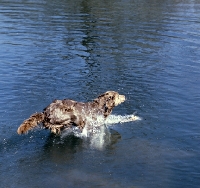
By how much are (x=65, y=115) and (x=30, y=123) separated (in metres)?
1.21

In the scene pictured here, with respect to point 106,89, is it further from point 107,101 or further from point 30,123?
point 30,123

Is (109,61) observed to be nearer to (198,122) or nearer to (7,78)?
(7,78)

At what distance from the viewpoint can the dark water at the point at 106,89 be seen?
1188 centimetres

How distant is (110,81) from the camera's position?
1956 centimetres

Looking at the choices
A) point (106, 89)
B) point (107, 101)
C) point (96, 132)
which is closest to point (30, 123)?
point (96, 132)

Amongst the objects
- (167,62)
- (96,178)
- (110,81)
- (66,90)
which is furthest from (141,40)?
(96,178)

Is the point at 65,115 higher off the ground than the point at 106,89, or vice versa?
the point at 65,115

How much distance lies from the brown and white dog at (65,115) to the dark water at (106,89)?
0.70 m

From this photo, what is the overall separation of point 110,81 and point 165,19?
18383 millimetres

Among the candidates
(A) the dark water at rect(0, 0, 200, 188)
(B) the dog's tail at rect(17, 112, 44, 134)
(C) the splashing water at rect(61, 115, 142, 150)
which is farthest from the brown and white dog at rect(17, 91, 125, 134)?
(A) the dark water at rect(0, 0, 200, 188)

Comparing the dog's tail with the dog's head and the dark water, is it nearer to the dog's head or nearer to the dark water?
the dark water

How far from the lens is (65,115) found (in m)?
13.3

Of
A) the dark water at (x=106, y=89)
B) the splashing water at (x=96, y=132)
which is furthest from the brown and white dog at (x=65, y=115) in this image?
the dark water at (x=106, y=89)

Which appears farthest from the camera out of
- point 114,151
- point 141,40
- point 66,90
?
point 141,40
